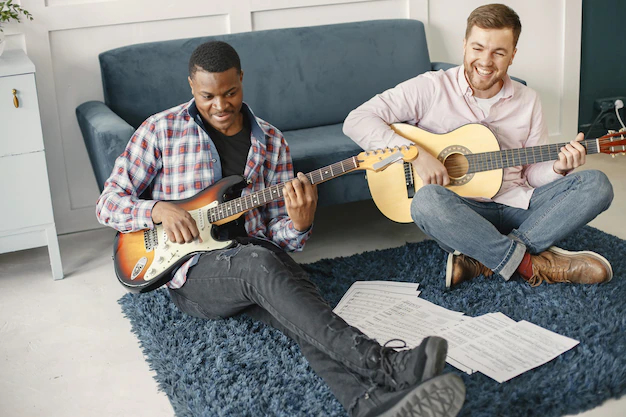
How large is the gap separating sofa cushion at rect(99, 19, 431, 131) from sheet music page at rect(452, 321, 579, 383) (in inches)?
55.3

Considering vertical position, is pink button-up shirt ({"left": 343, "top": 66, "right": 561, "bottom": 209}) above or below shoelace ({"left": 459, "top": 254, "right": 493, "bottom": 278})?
above

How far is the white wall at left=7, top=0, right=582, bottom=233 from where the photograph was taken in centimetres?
287

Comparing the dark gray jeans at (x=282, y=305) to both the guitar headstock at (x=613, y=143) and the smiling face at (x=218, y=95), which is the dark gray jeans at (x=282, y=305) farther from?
the guitar headstock at (x=613, y=143)

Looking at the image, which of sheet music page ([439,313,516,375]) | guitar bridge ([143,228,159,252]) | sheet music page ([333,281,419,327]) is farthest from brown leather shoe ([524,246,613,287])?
guitar bridge ([143,228,159,252])

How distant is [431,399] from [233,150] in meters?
1.01

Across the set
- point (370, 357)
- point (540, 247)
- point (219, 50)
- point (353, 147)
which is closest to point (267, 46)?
point (353, 147)

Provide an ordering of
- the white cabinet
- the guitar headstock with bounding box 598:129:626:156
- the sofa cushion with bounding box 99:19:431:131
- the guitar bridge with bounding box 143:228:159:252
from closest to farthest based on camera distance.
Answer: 1. the guitar bridge with bounding box 143:228:159:252
2. the guitar headstock with bounding box 598:129:626:156
3. the white cabinet
4. the sofa cushion with bounding box 99:19:431:131

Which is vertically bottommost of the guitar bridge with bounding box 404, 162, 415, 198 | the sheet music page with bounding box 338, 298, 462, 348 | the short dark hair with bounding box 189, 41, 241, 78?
the sheet music page with bounding box 338, 298, 462, 348

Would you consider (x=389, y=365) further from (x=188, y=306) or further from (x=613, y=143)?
(x=613, y=143)

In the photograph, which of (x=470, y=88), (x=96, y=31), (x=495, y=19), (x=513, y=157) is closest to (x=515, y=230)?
(x=513, y=157)

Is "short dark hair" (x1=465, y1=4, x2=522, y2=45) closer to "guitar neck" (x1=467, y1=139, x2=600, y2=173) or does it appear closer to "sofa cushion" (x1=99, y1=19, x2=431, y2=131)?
"guitar neck" (x1=467, y1=139, x2=600, y2=173)

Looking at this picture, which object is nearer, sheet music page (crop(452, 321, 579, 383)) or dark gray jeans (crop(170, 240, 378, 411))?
dark gray jeans (crop(170, 240, 378, 411))

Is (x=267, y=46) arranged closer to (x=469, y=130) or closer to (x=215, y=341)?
(x=469, y=130)

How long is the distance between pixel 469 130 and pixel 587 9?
6.31 feet
